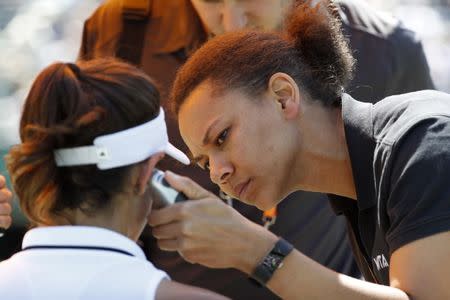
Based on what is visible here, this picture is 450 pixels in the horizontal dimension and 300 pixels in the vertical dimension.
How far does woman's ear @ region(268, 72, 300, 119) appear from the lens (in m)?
2.27

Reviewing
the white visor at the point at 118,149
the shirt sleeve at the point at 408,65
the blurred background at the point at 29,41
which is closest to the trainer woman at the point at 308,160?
the white visor at the point at 118,149

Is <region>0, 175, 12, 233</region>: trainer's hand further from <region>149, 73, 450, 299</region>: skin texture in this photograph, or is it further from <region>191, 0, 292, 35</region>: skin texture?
<region>191, 0, 292, 35</region>: skin texture

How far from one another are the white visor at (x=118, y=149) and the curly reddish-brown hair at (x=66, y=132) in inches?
0.5

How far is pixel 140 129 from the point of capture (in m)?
1.85

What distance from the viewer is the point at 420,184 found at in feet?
6.55

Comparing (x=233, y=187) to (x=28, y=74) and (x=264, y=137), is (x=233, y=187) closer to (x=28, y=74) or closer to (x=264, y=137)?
(x=264, y=137)

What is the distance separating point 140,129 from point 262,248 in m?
Answer: 0.42

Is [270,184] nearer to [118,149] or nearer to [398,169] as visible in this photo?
[398,169]

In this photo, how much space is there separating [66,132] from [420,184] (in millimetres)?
748

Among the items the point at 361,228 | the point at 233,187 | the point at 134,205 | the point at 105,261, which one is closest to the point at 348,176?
the point at 361,228

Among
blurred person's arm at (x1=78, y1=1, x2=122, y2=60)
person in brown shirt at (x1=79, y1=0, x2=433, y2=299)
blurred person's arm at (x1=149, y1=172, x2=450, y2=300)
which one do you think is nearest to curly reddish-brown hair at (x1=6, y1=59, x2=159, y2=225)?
blurred person's arm at (x1=149, y1=172, x2=450, y2=300)

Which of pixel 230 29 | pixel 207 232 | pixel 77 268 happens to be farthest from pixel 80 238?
pixel 230 29

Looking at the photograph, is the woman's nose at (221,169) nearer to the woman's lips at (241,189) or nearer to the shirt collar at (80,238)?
the woman's lips at (241,189)

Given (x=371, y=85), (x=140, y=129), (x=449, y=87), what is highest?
(x=140, y=129)
